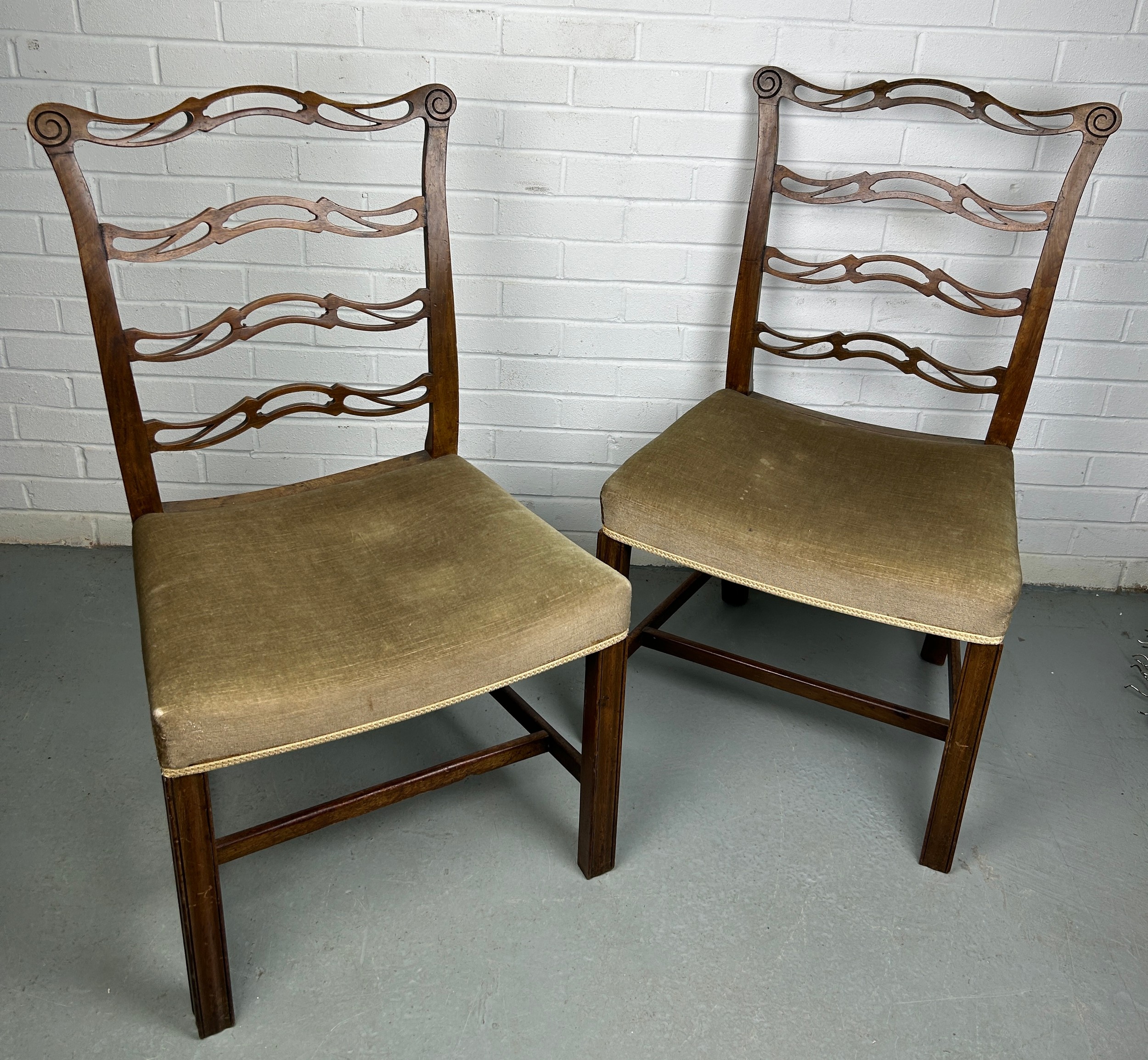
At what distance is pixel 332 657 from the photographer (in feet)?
3.87

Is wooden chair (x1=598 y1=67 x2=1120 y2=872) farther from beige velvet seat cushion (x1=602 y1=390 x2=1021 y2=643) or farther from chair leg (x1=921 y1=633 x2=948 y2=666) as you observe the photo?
chair leg (x1=921 y1=633 x2=948 y2=666)

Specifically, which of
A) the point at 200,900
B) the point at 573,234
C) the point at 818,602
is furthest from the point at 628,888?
the point at 573,234

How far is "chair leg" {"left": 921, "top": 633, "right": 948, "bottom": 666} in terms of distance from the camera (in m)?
2.03

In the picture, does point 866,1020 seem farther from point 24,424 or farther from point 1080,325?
point 24,424

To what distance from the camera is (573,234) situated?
201cm

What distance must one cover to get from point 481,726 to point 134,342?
818 millimetres

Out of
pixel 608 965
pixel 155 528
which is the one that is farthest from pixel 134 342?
pixel 608 965

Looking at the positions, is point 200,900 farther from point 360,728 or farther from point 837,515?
point 837,515

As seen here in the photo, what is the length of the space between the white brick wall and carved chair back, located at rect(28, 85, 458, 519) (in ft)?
1.43

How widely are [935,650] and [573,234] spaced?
3.34 feet

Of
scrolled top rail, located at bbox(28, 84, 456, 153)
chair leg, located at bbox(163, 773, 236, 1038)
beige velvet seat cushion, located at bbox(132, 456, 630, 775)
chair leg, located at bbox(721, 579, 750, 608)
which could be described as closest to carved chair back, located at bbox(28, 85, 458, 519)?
scrolled top rail, located at bbox(28, 84, 456, 153)

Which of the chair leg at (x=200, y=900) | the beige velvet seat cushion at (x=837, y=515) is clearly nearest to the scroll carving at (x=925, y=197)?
the beige velvet seat cushion at (x=837, y=515)

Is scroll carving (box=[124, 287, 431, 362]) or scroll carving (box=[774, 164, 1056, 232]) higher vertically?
scroll carving (box=[774, 164, 1056, 232])

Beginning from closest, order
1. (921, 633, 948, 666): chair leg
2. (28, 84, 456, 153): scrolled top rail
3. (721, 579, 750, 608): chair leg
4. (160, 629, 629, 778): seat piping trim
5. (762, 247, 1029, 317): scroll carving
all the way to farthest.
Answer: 1. (160, 629, 629, 778): seat piping trim
2. (28, 84, 456, 153): scrolled top rail
3. (762, 247, 1029, 317): scroll carving
4. (921, 633, 948, 666): chair leg
5. (721, 579, 750, 608): chair leg
